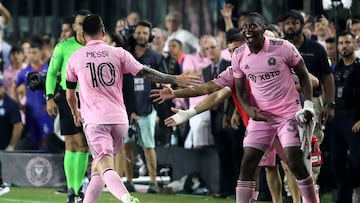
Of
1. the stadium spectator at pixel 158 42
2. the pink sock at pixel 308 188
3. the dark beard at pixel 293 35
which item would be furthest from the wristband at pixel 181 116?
the stadium spectator at pixel 158 42

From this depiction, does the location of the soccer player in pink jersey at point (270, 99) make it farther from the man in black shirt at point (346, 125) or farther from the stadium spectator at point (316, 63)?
the man in black shirt at point (346, 125)

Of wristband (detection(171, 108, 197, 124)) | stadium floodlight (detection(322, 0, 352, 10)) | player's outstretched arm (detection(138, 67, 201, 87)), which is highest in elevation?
stadium floodlight (detection(322, 0, 352, 10))

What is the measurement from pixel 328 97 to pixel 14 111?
8.16 metres

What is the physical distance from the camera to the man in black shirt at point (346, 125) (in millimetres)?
15516

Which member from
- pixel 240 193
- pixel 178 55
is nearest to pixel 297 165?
A: pixel 240 193

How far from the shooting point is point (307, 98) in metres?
12.7

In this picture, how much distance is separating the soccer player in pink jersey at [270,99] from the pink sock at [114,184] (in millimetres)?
1232

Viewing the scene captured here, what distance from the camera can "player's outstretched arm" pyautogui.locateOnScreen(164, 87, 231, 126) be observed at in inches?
504

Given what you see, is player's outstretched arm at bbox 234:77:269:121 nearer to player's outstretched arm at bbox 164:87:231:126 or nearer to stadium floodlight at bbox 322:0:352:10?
player's outstretched arm at bbox 164:87:231:126

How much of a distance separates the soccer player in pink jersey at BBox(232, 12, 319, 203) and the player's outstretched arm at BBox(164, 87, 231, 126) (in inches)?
19.4

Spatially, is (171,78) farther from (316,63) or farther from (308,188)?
(316,63)

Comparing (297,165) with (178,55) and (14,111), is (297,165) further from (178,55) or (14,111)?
(14,111)

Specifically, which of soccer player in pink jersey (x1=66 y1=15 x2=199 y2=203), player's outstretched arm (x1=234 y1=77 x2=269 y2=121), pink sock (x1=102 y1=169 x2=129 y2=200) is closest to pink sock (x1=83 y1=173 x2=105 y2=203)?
soccer player in pink jersey (x1=66 y1=15 x2=199 y2=203)

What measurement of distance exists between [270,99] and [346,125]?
123 inches
